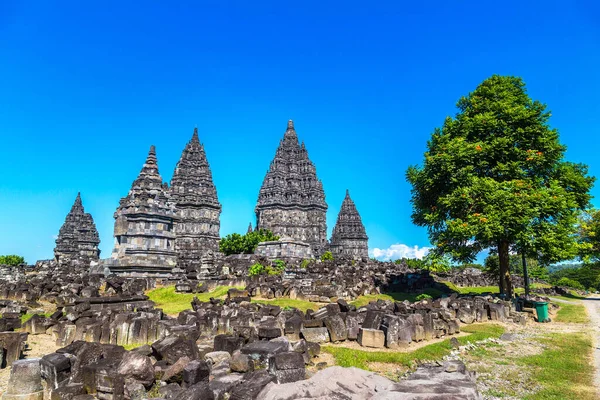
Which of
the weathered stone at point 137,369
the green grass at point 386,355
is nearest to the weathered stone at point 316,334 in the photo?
the green grass at point 386,355

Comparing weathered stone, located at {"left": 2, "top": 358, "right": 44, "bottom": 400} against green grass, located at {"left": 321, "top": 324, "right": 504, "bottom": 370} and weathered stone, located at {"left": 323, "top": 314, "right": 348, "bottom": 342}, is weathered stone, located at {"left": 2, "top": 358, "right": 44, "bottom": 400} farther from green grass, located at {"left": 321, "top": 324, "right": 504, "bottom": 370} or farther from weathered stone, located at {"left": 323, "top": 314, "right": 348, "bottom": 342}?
weathered stone, located at {"left": 323, "top": 314, "right": 348, "bottom": 342}

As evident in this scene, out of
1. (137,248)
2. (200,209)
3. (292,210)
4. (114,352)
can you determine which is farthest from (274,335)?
(292,210)

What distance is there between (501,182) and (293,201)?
55308 millimetres

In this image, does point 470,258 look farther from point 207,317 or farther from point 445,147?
point 207,317

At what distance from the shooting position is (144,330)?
9.26 m

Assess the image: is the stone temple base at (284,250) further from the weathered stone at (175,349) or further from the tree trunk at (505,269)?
the weathered stone at (175,349)

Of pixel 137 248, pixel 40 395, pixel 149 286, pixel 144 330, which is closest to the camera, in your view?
pixel 40 395

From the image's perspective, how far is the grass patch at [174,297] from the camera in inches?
634

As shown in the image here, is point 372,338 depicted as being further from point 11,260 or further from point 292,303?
point 11,260

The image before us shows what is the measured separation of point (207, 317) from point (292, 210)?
61855mm

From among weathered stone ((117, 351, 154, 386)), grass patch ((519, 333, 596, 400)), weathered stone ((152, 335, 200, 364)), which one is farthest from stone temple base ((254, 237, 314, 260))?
weathered stone ((117, 351, 154, 386))

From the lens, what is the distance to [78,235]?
6225 centimetres

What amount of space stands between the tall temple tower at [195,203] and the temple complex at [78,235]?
14.9 metres

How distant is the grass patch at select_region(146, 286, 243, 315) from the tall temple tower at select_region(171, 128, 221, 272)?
3975 centimetres
